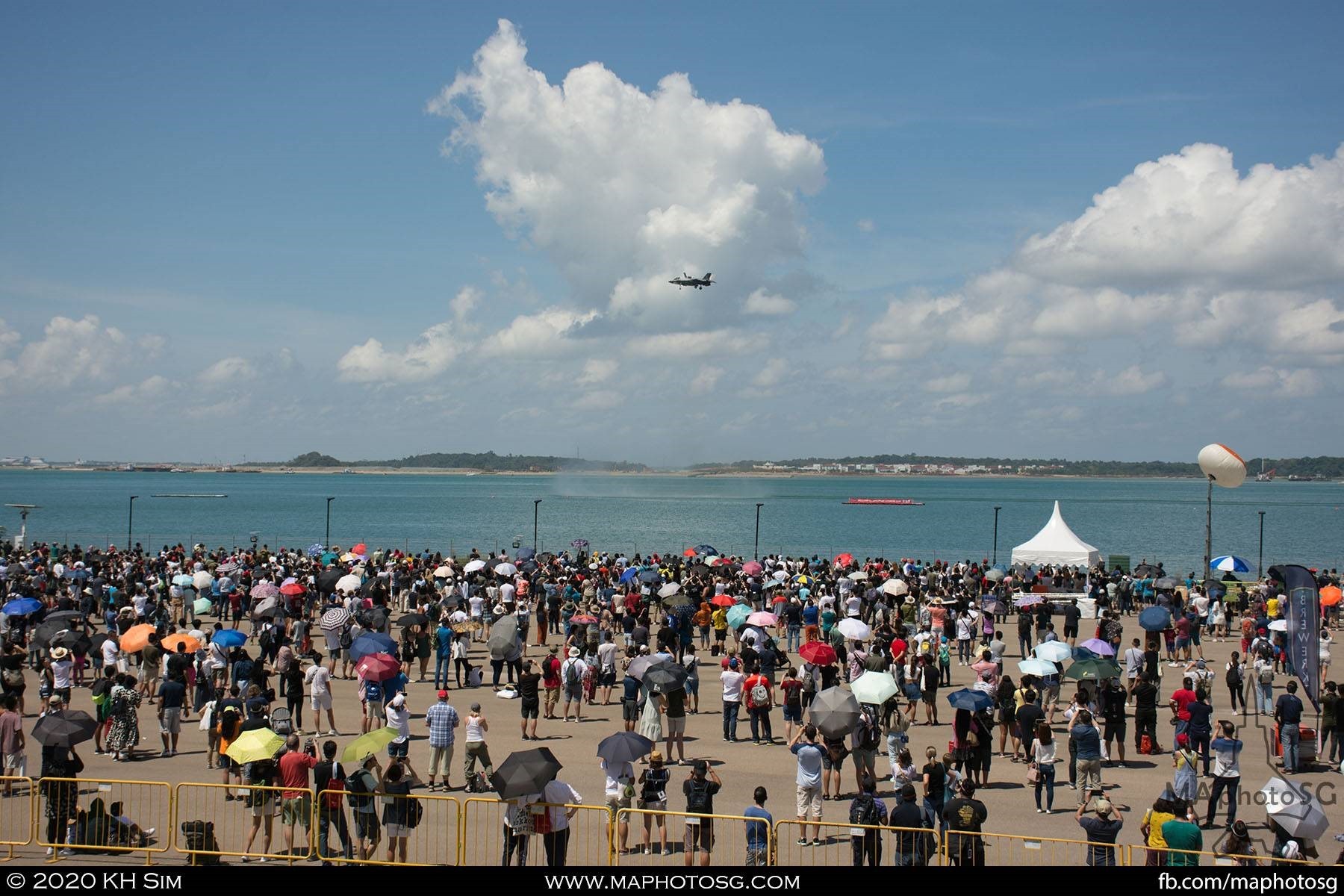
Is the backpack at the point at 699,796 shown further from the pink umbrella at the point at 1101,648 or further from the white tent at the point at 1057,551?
the white tent at the point at 1057,551

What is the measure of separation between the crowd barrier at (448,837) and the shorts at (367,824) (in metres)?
0.02

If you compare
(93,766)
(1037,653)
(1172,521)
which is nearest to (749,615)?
(1037,653)

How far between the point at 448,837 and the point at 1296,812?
26.2ft

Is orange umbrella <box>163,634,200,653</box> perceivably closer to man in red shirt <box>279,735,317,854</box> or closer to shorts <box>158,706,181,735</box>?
shorts <box>158,706,181,735</box>

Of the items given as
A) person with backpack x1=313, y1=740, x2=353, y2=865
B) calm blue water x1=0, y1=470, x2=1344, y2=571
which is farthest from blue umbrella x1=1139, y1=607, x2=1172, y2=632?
calm blue water x1=0, y1=470, x2=1344, y2=571

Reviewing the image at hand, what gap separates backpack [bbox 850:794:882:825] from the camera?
979 centimetres

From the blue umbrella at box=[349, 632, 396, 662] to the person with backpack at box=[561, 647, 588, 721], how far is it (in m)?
2.71

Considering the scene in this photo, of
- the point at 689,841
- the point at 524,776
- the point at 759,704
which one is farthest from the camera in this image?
the point at 759,704

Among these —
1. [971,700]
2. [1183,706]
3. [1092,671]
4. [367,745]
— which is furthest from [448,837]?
[1183,706]

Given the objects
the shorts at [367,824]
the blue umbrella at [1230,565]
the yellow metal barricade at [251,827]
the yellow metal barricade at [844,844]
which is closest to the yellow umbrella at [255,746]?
the yellow metal barricade at [251,827]

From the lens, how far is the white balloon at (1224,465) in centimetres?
3206

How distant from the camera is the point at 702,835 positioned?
402 inches

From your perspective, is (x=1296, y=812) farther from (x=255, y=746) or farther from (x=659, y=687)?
(x=255, y=746)

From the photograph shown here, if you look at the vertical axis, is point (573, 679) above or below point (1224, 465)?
below
